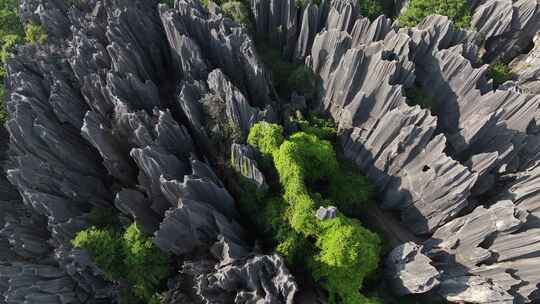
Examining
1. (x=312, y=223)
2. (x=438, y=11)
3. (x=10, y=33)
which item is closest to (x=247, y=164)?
(x=312, y=223)

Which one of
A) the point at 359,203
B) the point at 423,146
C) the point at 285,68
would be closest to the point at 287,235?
the point at 359,203

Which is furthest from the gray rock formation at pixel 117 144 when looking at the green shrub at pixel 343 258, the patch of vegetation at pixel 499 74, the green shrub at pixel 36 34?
the patch of vegetation at pixel 499 74

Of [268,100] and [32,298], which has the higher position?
[268,100]

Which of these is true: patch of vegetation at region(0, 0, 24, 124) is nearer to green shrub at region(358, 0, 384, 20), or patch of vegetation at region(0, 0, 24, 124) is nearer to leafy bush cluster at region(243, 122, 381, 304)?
leafy bush cluster at region(243, 122, 381, 304)

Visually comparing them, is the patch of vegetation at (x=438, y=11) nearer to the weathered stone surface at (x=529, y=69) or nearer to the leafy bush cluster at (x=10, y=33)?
the weathered stone surface at (x=529, y=69)

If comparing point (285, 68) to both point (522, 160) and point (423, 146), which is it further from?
point (522, 160)

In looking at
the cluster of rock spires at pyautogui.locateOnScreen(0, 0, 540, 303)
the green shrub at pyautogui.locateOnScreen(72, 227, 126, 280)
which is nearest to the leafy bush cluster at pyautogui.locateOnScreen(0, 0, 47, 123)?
the cluster of rock spires at pyautogui.locateOnScreen(0, 0, 540, 303)
